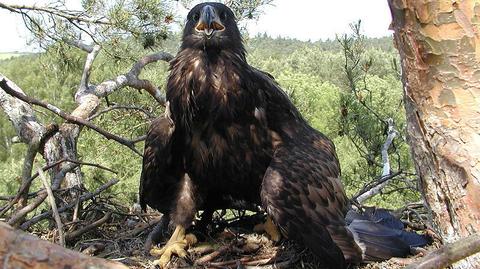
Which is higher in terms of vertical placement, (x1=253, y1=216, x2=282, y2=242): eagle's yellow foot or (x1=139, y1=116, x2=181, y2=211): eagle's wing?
(x1=139, y1=116, x2=181, y2=211): eagle's wing

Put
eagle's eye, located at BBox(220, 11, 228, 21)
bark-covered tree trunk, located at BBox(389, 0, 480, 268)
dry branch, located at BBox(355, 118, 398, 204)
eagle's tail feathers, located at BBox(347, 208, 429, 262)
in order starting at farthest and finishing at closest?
dry branch, located at BBox(355, 118, 398, 204), eagle's eye, located at BBox(220, 11, 228, 21), eagle's tail feathers, located at BBox(347, 208, 429, 262), bark-covered tree trunk, located at BBox(389, 0, 480, 268)

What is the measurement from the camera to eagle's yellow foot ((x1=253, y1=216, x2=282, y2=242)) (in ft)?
10.4

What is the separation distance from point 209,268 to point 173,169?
64 centimetres

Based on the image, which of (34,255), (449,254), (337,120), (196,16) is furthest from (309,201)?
(337,120)

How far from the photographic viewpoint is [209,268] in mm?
2922

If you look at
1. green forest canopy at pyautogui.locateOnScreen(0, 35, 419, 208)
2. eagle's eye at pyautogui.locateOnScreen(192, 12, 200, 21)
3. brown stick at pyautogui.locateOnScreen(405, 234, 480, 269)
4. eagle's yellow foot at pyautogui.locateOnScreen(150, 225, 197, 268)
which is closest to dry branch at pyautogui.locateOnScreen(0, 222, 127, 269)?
brown stick at pyautogui.locateOnScreen(405, 234, 480, 269)

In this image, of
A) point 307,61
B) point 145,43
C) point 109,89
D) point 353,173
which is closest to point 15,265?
point 109,89

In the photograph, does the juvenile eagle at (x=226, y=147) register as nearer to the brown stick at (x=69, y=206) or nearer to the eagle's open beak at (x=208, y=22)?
the eagle's open beak at (x=208, y=22)

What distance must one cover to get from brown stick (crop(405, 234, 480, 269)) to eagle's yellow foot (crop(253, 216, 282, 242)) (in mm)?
2230

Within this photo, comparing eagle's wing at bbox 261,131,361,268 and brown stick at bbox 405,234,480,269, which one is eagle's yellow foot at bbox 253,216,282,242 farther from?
brown stick at bbox 405,234,480,269

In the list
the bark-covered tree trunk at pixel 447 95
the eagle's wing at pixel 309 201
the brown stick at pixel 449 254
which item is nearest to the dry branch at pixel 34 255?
the brown stick at pixel 449 254

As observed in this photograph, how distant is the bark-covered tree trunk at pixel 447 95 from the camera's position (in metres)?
1.54

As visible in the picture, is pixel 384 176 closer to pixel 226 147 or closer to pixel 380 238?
pixel 380 238

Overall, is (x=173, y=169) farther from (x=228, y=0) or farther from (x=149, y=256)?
(x=228, y=0)
